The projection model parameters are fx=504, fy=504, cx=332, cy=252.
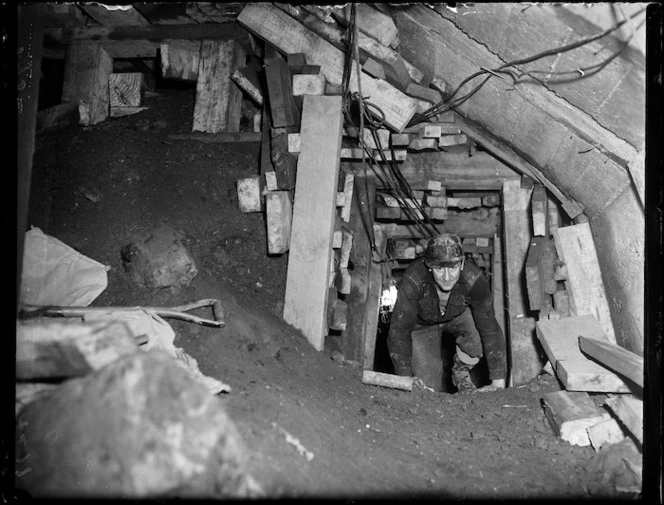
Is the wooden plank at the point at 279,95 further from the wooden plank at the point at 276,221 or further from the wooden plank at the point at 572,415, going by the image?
the wooden plank at the point at 572,415

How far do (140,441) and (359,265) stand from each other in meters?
3.30

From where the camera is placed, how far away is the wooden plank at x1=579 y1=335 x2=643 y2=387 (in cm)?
293

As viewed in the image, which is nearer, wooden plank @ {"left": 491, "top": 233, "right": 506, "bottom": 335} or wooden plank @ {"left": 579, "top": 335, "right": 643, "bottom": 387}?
wooden plank @ {"left": 579, "top": 335, "right": 643, "bottom": 387}

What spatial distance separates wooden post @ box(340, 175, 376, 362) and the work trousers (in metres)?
0.94

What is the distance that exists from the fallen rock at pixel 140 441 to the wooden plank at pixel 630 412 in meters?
2.13

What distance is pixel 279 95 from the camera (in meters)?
4.36

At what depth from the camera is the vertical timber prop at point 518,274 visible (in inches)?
193

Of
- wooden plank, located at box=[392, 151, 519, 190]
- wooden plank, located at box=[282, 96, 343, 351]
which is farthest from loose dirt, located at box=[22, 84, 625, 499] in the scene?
wooden plank, located at box=[392, 151, 519, 190]

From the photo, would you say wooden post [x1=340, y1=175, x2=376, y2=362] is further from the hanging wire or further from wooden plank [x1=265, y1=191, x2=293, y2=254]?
wooden plank [x1=265, y1=191, x2=293, y2=254]

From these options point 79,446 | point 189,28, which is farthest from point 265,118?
point 79,446

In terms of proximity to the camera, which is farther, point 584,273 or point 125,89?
point 125,89

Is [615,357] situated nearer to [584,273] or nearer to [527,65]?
[584,273]

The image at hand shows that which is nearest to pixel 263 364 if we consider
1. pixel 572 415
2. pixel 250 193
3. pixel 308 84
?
pixel 250 193

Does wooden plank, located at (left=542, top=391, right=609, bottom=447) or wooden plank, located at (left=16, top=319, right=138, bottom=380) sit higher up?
wooden plank, located at (left=16, top=319, right=138, bottom=380)
